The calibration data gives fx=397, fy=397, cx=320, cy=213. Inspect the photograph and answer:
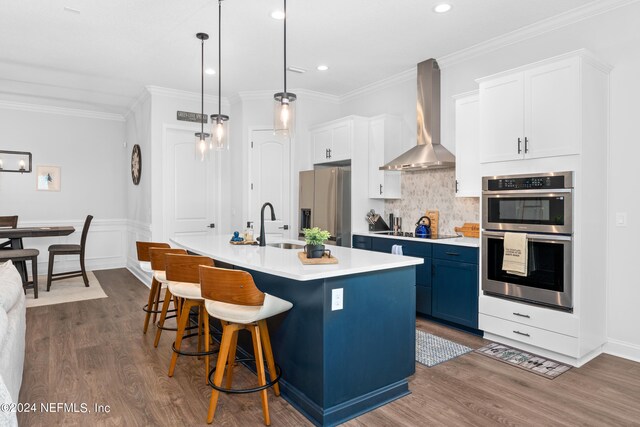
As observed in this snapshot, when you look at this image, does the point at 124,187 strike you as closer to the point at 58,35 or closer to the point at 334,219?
the point at 58,35

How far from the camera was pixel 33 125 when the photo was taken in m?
6.78

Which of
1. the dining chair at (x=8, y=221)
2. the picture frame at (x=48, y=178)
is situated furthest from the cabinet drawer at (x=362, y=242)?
the picture frame at (x=48, y=178)

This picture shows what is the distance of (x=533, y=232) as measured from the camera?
3.24 meters

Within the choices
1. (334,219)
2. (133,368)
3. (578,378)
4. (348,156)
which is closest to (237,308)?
(133,368)

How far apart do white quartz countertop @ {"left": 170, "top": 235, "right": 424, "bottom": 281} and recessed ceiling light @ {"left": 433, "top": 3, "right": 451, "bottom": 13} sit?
2201mm

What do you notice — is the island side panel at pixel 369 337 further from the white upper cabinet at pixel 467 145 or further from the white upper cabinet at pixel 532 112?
the white upper cabinet at pixel 467 145

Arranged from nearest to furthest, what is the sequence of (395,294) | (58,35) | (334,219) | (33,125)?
1. (395,294)
2. (58,35)
3. (334,219)
4. (33,125)

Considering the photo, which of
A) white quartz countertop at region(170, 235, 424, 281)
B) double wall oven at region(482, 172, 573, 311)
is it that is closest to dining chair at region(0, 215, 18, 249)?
white quartz countertop at region(170, 235, 424, 281)

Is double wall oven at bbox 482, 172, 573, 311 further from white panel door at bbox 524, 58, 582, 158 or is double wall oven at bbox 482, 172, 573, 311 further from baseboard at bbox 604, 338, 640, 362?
baseboard at bbox 604, 338, 640, 362

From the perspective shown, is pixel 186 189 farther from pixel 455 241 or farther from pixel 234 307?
pixel 234 307

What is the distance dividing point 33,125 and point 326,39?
5.65 m

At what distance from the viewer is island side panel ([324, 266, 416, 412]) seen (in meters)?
2.27

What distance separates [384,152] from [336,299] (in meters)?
3.21

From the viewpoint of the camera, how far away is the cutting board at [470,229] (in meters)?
4.21
